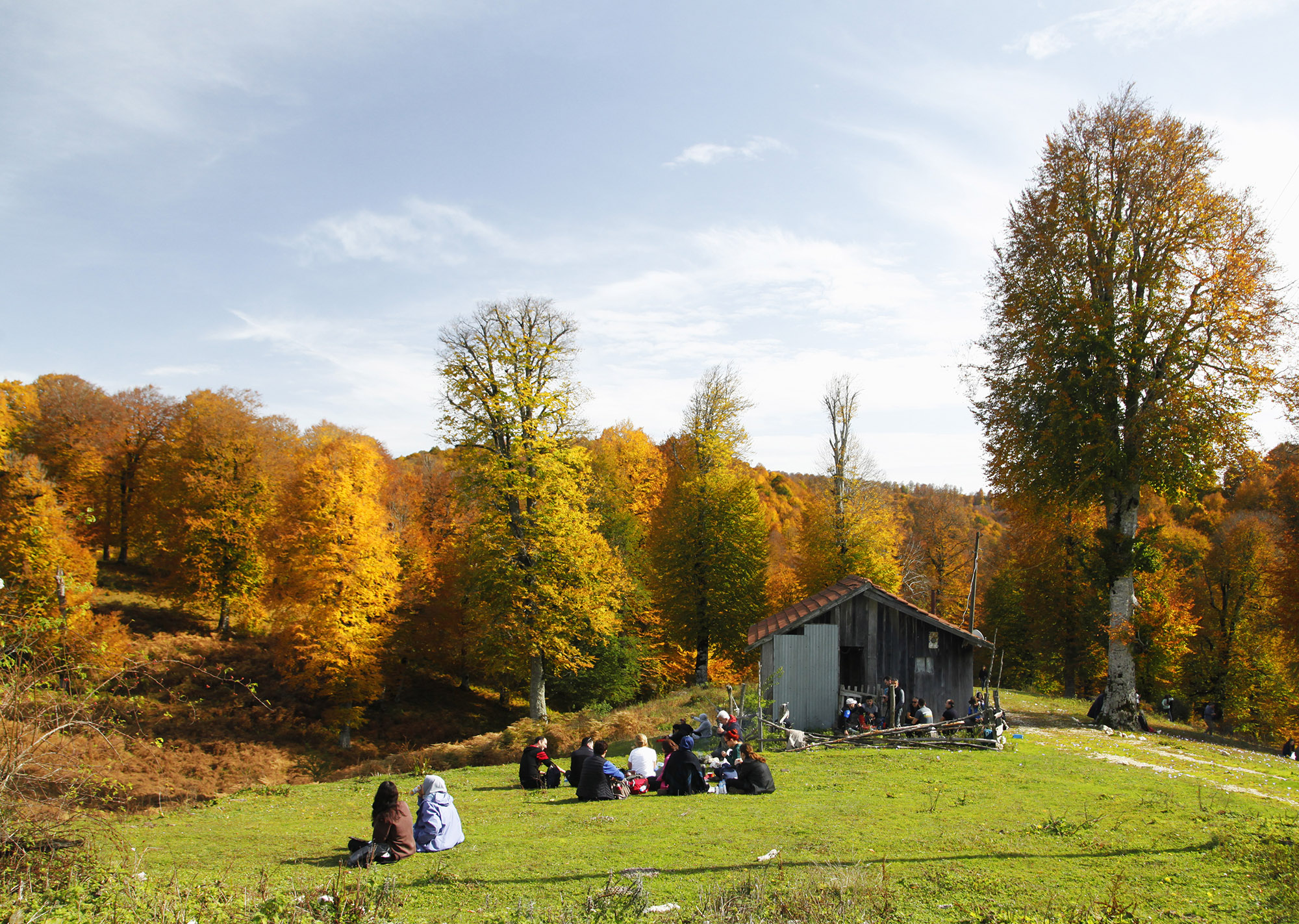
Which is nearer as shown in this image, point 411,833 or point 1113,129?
point 411,833

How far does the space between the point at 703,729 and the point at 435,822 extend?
10.5 metres

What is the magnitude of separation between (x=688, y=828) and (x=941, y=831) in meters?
3.40

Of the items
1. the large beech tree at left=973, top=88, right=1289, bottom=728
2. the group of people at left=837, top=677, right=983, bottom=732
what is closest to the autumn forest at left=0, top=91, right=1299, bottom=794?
the large beech tree at left=973, top=88, right=1289, bottom=728

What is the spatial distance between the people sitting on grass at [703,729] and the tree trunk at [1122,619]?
12.7 meters

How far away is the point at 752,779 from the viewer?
42.8 feet

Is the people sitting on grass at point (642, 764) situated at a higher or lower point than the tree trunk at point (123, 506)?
lower

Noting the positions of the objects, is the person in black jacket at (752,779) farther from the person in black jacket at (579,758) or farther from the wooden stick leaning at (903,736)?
the wooden stick leaning at (903,736)

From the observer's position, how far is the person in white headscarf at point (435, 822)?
9391mm

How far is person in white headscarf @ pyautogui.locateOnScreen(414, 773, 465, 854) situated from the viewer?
30.8 feet

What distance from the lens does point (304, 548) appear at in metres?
30.7

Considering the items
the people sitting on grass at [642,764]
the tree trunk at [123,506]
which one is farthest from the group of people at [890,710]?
the tree trunk at [123,506]

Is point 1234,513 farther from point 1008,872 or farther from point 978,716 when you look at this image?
point 1008,872

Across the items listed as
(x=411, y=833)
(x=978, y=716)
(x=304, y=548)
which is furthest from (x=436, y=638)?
(x=411, y=833)

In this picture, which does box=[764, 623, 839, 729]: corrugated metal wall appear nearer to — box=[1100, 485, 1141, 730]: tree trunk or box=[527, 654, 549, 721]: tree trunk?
box=[1100, 485, 1141, 730]: tree trunk
